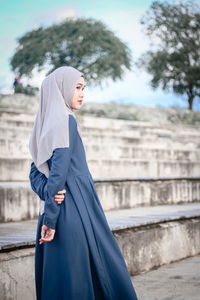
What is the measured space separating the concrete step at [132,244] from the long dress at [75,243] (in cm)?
68

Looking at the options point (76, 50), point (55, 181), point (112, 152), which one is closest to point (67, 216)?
point (55, 181)

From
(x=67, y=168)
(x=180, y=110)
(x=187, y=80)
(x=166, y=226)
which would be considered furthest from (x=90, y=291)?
(x=187, y=80)

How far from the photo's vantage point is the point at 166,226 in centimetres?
548

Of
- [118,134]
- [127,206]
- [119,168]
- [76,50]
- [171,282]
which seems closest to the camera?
[171,282]

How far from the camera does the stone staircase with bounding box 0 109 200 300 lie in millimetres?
3742

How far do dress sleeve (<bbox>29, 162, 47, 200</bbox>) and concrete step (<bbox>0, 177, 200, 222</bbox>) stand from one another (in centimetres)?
229

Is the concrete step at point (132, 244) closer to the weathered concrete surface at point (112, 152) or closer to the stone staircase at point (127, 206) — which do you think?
the stone staircase at point (127, 206)

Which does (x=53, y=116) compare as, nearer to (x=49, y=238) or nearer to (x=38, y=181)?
(x=38, y=181)

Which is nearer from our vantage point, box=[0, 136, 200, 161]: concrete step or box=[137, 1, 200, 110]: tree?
box=[0, 136, 200, 161]: concrete step

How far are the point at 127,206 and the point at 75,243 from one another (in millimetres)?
4348

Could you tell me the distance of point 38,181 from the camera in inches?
116

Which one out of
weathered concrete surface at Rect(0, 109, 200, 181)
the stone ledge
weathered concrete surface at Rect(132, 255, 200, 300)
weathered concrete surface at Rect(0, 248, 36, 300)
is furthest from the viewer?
weathered concrete surface at Rect(0, 109, 200, 181)

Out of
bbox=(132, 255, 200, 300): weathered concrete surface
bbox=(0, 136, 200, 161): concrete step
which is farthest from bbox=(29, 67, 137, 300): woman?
bbox=(0, 136, 200, 161): concrete step

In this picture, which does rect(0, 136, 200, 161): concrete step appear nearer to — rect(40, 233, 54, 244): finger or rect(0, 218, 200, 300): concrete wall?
rect(0, 218, 200, 300): concrete wall
